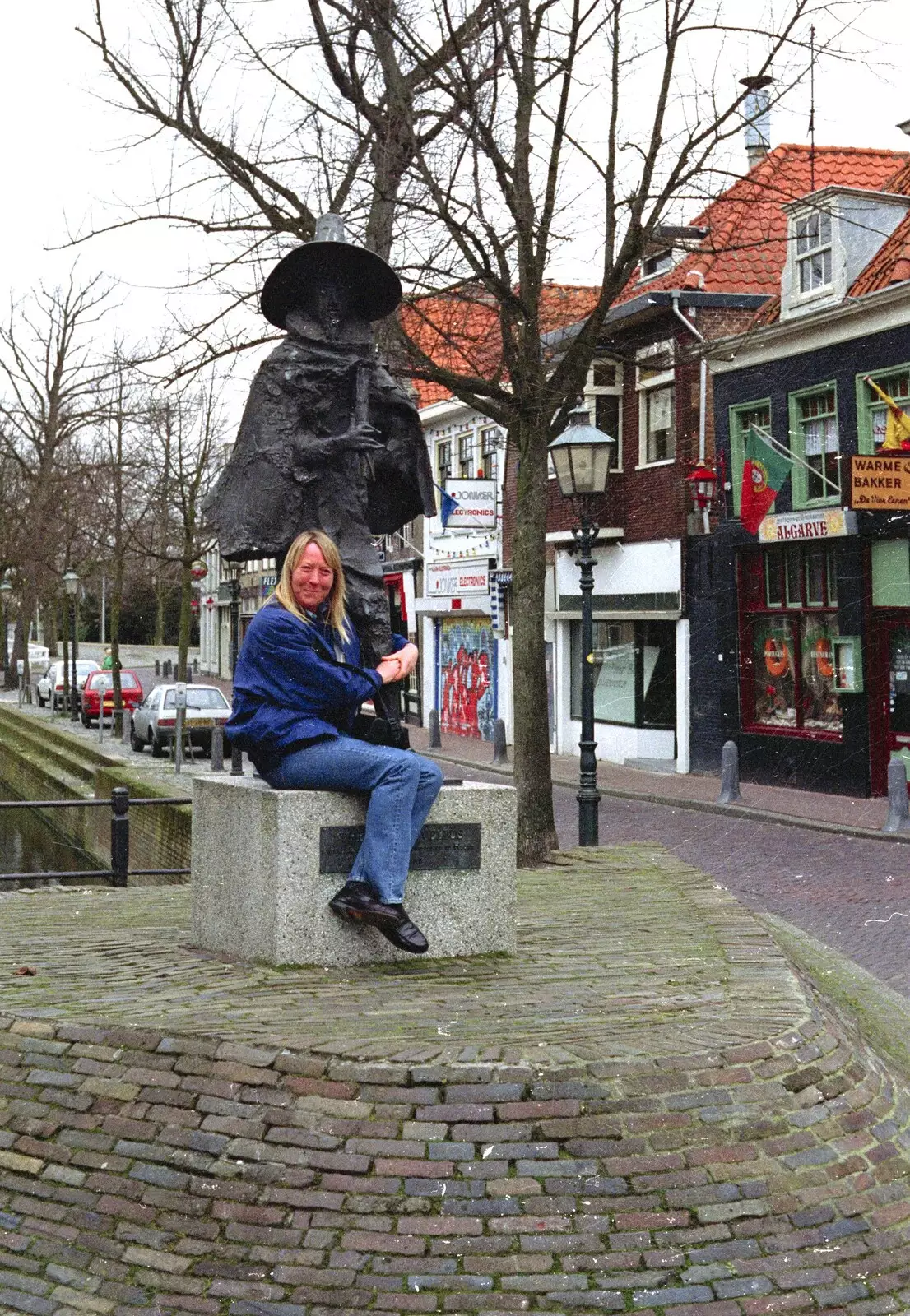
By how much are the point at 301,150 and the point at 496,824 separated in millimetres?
9635

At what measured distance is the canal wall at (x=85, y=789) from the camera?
1630 centimetres

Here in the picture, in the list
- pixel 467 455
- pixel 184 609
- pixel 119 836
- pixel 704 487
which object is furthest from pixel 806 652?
pixel 467 455

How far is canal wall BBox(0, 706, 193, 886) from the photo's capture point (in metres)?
16.3

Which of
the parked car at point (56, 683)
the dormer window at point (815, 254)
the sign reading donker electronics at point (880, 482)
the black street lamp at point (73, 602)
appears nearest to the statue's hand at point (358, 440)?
the sign reading donker electronics at point (880, 482)

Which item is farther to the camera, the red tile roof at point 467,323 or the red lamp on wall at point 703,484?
the red lamp on wall at point 703,484

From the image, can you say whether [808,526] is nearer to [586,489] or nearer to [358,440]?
[586,489]

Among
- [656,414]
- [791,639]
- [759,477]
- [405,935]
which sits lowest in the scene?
[405,935]

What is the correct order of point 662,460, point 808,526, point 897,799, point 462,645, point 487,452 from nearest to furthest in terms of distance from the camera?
point 897,799, point 808,526, point 662,460, point 487,452, point 462,645

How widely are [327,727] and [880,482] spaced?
1472 centimetres

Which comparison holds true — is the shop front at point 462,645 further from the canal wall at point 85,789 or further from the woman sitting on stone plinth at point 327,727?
the woman sitting on stone plinth at point 327,727

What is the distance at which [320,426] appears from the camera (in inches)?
280

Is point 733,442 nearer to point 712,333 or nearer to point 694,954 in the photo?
point 712,333

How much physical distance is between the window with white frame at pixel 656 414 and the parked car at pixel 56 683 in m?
22.2

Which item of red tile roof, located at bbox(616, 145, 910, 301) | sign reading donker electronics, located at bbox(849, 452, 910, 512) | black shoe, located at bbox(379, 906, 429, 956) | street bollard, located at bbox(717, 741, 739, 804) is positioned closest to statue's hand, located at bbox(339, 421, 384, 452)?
black shoe, located at bbox(379, 906, 429, 956)
